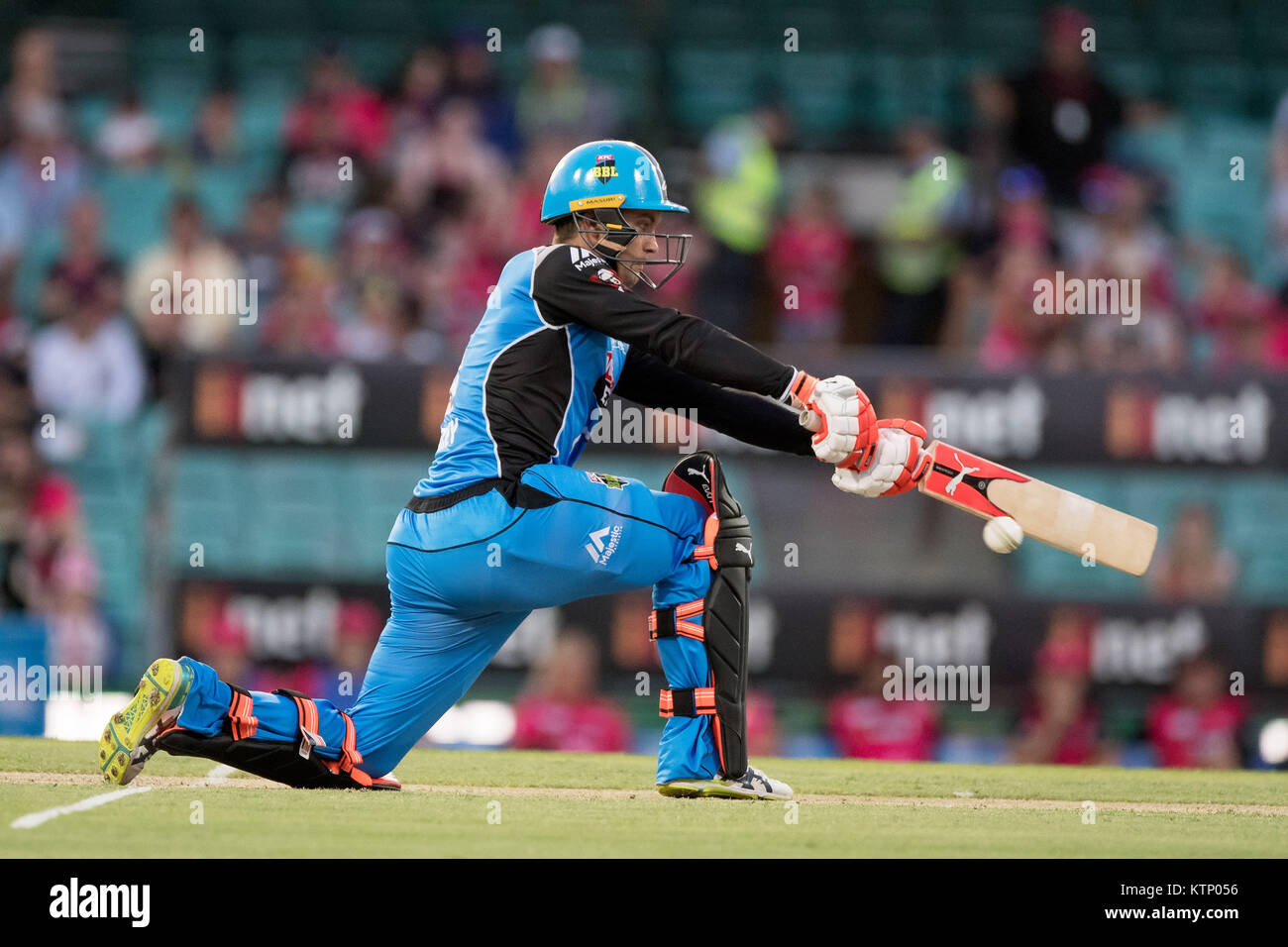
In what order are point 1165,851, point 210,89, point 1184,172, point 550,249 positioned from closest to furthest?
point 1165,851 < point 550,249 < point 1184,172 < point 210,89

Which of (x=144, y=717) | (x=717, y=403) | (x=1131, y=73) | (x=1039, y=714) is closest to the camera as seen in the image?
(x=144, y=717)

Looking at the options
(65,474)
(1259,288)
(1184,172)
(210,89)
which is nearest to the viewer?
(65,474)

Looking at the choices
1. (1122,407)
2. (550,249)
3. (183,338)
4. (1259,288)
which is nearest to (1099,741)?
(1122,407)

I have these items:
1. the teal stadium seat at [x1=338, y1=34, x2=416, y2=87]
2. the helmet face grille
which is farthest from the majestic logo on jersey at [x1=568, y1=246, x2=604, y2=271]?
the teal stadium seat at [x1=338, y1=34, x2=416, y2=87]

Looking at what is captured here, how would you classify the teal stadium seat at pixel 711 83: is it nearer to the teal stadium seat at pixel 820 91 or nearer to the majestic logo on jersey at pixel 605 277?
the teal stadium seat at pixel 820 91

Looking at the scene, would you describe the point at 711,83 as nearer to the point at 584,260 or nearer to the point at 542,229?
the point at 542,229

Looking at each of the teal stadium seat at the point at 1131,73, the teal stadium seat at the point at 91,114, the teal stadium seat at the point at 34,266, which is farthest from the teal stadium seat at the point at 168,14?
the teal stadium seat at the point at 1131,73

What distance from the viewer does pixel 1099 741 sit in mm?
9805

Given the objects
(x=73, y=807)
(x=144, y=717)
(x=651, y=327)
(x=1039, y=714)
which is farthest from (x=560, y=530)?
(x=1039, y=714)

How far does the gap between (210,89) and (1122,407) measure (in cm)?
820

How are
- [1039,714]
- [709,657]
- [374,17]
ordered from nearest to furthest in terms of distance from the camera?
1. [709,657]
2. [1039,714]
3. [374,17]

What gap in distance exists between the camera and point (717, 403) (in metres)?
6.47

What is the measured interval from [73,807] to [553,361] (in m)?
2.07

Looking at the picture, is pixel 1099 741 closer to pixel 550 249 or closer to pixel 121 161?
pixel 550 249
